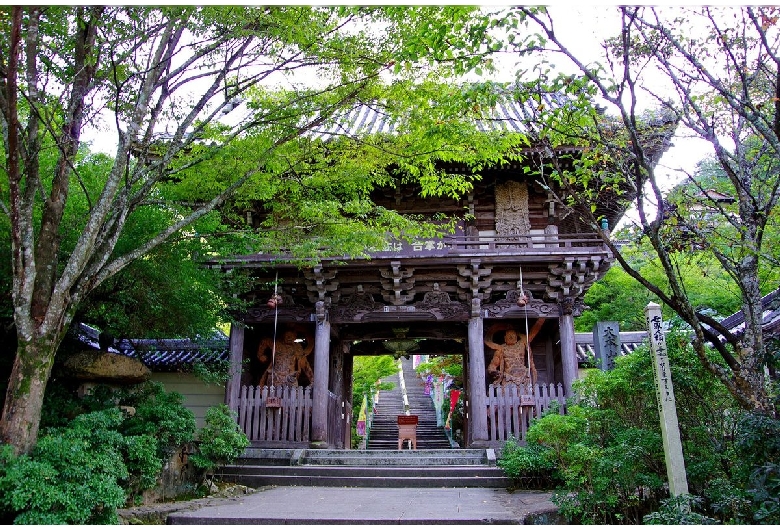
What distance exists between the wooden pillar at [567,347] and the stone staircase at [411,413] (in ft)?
28.6

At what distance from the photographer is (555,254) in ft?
39.4

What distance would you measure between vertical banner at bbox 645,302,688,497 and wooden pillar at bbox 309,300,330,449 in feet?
25.4

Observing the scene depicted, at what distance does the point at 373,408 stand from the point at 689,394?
71.3 feet

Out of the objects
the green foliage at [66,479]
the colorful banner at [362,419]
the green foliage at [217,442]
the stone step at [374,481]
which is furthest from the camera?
the colorful banner at [362,419]

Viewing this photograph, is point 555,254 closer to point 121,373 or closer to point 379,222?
point 379,222

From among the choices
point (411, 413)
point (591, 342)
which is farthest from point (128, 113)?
point (411, 413)

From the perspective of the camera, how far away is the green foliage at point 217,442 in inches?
335

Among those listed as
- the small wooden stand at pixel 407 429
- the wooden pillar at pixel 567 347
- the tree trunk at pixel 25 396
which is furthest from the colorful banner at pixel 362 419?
the tree trunk at pixel 25 396

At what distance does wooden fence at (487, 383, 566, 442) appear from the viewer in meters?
11.5

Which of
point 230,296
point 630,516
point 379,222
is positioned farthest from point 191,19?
point 630,516

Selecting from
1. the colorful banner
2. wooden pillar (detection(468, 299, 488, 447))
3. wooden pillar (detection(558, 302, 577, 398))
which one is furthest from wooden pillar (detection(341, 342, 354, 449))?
wooden pillar (detection(558, 302, 577, 398))

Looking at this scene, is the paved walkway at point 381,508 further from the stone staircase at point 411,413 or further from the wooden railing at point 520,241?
the stone staircase at point 411,413

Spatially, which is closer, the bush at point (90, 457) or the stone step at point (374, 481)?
the bush at point (90, 457)

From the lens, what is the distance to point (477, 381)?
12086 millimetres
